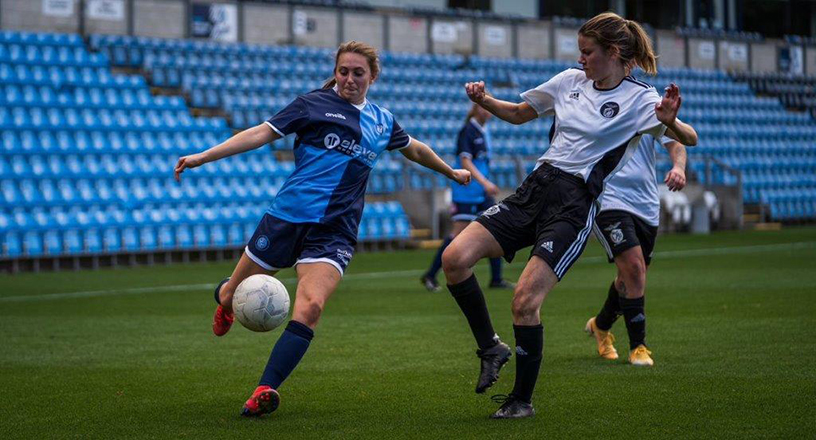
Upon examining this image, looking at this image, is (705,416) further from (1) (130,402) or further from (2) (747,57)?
(2) (747,57)

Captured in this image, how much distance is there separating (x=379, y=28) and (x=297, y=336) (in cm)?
2390

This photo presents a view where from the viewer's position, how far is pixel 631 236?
7664mm

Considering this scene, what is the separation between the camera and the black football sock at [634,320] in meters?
7.62

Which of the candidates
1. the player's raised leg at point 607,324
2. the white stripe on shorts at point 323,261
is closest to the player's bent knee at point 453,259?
the white stripe on shorts at point 323,261

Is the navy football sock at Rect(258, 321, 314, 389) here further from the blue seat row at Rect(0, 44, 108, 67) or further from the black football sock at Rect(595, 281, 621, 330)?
the blue seat row at Rect(0, 44, 108, 67)

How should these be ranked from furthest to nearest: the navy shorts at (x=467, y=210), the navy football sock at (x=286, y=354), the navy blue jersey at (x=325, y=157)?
1. the navy shorts at (x=467, y=210)
2. the navy blue jersey at (x=325, y=157)
3. the navy football sock at (x=286, y=354)

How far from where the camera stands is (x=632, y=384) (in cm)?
674

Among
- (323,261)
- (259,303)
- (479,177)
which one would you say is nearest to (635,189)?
(323,261)

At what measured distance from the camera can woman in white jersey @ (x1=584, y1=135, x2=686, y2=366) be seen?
301 inches

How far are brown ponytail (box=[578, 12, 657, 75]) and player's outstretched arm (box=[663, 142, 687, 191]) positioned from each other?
815 millimetres

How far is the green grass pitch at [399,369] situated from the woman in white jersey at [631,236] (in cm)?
22

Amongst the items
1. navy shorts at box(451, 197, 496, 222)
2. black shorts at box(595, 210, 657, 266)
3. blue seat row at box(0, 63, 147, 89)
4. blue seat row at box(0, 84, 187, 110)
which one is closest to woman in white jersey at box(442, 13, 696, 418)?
black shorts at box(595, 210, 657, 266)

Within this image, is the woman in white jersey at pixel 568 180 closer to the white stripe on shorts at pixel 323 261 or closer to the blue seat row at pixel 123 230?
the white stripe on shorts at pixel 323 261

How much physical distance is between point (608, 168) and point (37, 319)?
6.71 meters
